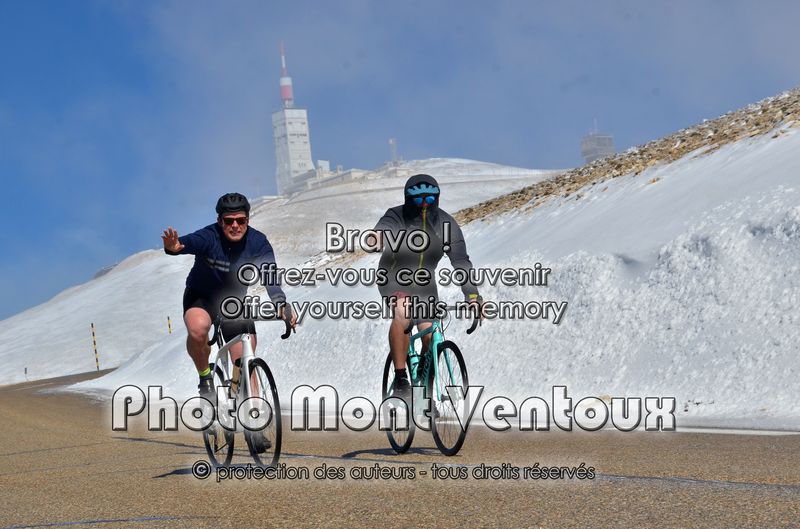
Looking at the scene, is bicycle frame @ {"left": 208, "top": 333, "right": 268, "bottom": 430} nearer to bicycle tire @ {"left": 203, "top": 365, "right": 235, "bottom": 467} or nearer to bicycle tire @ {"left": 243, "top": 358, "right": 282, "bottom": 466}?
bicycle tire @ {"left": 243, "top": 358, "right": 282, "bottom": 466}

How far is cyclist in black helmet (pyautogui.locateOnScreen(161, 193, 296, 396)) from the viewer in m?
6.54

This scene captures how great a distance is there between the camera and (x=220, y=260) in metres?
6.61

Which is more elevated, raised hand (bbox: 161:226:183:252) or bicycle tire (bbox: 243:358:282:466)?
raised hand (bbox: 161:226:183:252)

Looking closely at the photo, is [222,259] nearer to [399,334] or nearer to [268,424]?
[268,424]

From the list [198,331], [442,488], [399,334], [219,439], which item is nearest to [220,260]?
[198,331]

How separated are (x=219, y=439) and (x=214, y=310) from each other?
3.53ft

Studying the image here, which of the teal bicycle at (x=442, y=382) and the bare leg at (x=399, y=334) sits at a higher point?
the bare leg at (x=399, y=334)

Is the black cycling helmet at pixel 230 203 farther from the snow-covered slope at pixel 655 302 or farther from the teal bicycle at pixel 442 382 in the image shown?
the snow-covered slope at pixel 655 302

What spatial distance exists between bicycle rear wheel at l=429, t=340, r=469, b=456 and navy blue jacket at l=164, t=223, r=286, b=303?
54.1 inches

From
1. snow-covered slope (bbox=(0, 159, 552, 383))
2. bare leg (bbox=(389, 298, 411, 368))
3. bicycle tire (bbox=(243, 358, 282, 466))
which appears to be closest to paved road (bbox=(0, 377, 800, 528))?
bicycle tire (bbox=(243, 358, 282, 466))

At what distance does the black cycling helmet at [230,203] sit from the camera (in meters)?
6.52

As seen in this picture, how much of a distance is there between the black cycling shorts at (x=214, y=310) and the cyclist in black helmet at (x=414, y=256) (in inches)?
47.4

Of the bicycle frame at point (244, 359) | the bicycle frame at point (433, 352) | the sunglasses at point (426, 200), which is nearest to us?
the bicycle frame at point (244, 359)

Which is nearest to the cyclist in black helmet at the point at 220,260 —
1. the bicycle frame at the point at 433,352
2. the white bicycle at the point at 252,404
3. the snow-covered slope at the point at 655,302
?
the white bicycle at the point at 252,404
